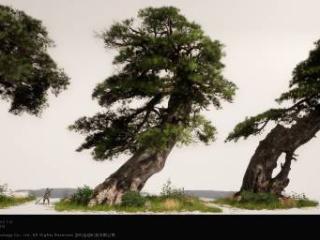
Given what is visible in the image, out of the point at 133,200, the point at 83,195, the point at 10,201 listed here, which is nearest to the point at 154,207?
the point at 133,200

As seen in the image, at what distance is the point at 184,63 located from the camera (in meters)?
21.9

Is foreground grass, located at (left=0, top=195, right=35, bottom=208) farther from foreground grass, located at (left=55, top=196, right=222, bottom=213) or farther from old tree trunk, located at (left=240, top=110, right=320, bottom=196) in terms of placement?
old tree trunk, located at (left=240, top=110, right=320, bottom=196)

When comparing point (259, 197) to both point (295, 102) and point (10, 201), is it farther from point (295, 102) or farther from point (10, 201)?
point (10, 201)

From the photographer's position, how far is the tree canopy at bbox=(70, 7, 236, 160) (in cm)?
2205

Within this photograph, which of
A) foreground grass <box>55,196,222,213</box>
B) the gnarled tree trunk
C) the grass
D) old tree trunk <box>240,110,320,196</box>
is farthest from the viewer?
old tree trunk <box>240,110,320,196</box>

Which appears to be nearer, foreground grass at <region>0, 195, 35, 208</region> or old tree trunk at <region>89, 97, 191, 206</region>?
old tree trunk at <region>89, 97, 191, 206</region>

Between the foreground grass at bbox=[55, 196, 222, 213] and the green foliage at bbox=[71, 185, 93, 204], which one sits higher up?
the green foliage at bbox=[71, 185, 93, 204]

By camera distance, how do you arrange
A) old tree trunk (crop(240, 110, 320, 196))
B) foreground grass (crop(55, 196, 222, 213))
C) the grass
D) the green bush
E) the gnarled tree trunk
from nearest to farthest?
1. foreground grass (crop(55, 196, 222, 213))
2. the green bush
3. the gnarled tree trunk
4. the grass
5. old tree trunk (crop(240, 110, 320, 196))

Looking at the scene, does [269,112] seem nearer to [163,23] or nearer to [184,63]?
[184,63]

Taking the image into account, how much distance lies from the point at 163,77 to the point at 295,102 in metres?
7.79

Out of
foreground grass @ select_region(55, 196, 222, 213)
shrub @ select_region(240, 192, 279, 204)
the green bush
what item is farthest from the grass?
the green bush

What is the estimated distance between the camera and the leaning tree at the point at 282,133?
24.6m

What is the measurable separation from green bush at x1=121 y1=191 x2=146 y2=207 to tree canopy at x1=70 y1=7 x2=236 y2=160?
2.52 metres
